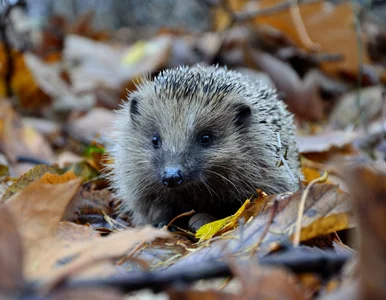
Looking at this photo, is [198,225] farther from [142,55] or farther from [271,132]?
[142,55]

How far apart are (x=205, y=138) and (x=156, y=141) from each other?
1.06ft

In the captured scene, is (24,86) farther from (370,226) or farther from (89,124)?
(370,226)

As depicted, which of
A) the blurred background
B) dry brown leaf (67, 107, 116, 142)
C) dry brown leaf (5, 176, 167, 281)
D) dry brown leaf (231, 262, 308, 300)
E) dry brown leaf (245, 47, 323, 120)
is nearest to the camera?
dry brown leaf (231, 262, 308, 300)

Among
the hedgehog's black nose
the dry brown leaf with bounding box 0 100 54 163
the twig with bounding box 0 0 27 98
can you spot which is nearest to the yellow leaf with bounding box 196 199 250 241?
the hedgehog's black nose

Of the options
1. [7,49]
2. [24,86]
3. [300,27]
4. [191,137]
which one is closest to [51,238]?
[191,137]

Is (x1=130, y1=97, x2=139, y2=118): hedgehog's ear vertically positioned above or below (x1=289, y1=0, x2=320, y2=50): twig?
below

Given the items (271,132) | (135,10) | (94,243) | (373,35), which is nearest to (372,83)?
(373,35)

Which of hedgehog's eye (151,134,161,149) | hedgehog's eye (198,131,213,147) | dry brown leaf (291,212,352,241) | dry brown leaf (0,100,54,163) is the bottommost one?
dry brown leaf (0,100,54,163)

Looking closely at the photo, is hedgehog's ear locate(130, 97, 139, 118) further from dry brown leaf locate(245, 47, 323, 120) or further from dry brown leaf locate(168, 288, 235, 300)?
dry brown leaf locate(245, 47, 323, 120)

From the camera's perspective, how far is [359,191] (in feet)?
4.15

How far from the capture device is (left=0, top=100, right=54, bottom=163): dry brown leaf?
14.5ft

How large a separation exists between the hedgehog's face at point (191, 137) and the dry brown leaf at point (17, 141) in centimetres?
138

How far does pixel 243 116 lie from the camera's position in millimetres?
3494

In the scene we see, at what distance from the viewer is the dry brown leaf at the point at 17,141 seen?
174 inches
